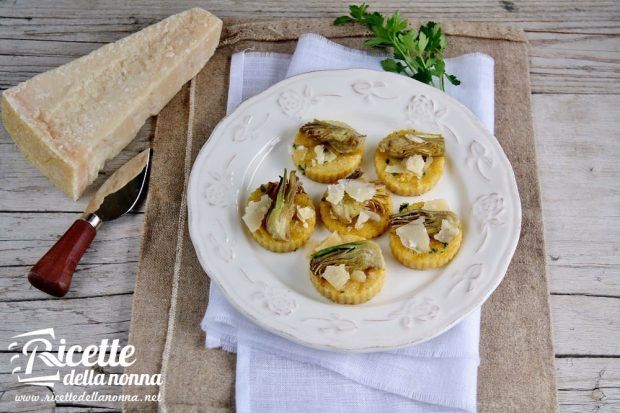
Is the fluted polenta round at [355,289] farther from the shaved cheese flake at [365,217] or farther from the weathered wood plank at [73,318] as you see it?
the weathered wood plank at [73,318]

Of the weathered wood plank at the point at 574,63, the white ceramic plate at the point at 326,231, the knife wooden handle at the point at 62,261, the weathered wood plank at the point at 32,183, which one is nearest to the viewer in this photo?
the white ceramic plate at the point at 326,231

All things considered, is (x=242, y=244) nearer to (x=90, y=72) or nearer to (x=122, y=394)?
(x=122, y=394)

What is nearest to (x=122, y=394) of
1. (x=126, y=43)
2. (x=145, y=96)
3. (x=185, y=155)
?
(x=185, y=155)

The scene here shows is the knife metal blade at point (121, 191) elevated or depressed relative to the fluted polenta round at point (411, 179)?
depressed

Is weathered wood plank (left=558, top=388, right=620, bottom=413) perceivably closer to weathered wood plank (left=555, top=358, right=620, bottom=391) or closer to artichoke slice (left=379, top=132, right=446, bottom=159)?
weathered wood plank (left=555, top=358, right=620, bottom=391)

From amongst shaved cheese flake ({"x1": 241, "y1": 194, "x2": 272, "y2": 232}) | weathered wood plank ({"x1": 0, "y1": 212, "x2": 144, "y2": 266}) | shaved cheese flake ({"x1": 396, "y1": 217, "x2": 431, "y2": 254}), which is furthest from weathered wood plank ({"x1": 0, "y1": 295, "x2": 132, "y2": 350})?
shaved cheese flake ({"x1": 396, "y1": 217, "x2": 431, "y2": 254})

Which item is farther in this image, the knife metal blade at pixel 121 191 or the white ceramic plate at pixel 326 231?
the knife metal blade at pixel 121 191

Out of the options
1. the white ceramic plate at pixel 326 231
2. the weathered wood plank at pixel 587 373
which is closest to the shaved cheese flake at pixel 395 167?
the white ceramic plate at pixel 326 231

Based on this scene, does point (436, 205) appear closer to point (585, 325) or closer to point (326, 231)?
point (326, 231)
